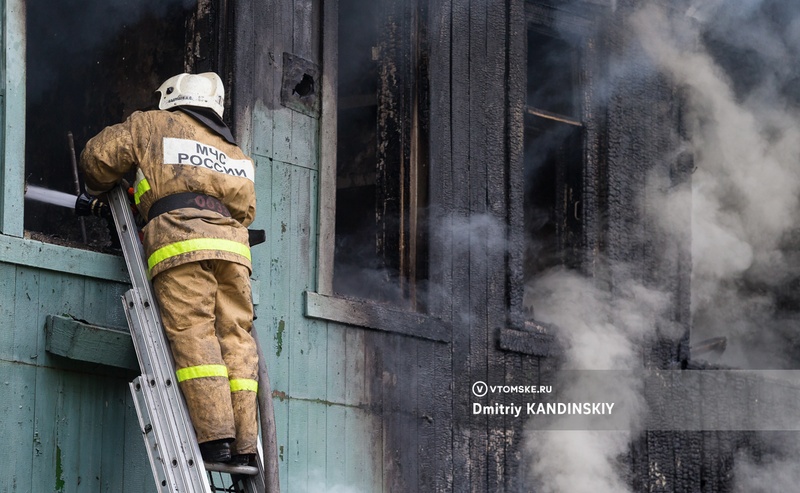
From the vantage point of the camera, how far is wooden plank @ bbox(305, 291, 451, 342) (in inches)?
288

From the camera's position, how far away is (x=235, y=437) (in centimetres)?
587

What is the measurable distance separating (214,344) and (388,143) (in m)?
2.63

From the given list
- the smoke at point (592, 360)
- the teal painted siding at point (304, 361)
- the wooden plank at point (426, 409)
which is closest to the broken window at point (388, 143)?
the wooden plank at point (426, 409)

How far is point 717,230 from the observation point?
38.0 ft

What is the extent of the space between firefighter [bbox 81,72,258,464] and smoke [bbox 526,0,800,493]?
2.88 metres

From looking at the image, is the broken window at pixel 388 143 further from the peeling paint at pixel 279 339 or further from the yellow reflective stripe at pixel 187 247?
the yellow reflective stripe at pixel 187 247

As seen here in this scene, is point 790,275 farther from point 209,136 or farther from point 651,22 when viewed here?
point 209,136

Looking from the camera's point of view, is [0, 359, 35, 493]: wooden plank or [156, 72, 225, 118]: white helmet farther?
[156, 72, 225, 118]: white helmet

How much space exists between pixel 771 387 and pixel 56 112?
516 centimetres

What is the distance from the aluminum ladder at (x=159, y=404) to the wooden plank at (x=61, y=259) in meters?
0.22

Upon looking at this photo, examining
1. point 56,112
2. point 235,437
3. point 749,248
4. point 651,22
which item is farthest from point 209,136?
point 749,248

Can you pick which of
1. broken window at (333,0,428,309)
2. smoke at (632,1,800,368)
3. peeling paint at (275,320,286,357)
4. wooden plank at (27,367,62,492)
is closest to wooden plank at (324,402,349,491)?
peeling paint at (275,320,286,357)

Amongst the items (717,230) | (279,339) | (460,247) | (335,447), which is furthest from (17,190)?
(717,230)

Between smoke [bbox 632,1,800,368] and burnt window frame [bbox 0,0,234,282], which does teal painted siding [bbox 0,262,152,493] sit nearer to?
burnt window frame [bbox 0,0,234,282]
